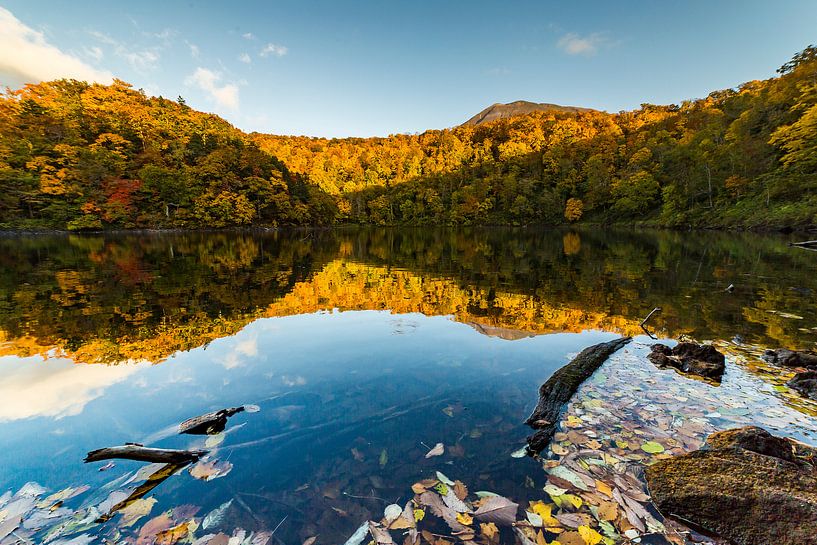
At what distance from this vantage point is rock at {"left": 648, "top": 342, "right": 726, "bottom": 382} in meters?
6.61

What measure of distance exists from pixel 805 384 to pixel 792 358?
4.60ft

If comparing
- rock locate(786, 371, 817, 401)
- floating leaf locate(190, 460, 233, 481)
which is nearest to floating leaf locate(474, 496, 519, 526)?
floating leaf locate(190, 460, 233, 481)

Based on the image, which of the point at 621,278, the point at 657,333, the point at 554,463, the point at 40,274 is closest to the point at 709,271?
the point at 621,278

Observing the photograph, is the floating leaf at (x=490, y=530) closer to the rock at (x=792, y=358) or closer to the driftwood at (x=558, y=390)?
the driftwood at (x=558, y=390)

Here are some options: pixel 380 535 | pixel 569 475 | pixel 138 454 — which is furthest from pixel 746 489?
pixel 138 454

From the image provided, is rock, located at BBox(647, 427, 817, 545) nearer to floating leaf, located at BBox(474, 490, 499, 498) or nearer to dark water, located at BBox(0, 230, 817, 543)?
dark water, located at BBox(0, 230, 817, 543)

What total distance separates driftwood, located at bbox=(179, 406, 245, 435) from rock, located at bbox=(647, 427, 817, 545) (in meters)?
5.94

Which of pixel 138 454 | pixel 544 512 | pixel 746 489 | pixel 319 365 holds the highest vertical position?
pixel 746 489

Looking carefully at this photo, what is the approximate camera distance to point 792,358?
273 inches

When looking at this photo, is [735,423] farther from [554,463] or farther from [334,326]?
[334,326]

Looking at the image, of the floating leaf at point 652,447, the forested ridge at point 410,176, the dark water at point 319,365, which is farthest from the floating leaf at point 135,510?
the forested ridge at point 410,176

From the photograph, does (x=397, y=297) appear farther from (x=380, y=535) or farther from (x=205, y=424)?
(x=380, y=535)

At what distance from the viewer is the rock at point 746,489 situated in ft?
10.2

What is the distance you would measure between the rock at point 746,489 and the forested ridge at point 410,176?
Result: 2072 inches
